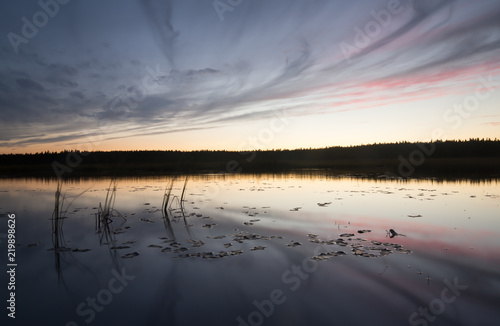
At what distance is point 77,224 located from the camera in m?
11.5

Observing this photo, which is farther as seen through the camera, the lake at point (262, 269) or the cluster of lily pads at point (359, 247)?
the cluster of lily pads at point (359, 247)

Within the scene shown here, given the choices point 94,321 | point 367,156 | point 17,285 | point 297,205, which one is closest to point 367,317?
point 94,321

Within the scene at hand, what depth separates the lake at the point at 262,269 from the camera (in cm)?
468

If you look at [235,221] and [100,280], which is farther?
[235,221]

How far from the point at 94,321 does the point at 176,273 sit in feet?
6.40

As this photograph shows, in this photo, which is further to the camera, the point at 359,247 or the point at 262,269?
the point at 359,247

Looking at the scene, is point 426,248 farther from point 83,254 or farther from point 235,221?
point 83,254

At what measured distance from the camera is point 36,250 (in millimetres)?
8203

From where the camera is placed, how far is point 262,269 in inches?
256

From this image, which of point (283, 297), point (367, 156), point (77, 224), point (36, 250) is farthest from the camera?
point (367, 156)

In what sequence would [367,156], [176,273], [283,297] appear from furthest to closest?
[367,156] < [176,273] < [283,297]

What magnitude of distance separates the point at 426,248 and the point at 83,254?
27.9 ft

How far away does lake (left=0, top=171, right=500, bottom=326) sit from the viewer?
184 inches

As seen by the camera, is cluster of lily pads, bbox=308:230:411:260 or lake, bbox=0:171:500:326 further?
cluster of lily pads, bbox=308:230:411:260
